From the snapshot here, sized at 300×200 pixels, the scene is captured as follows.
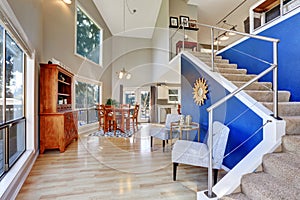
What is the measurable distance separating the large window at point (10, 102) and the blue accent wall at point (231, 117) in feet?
10.2

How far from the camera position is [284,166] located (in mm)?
1621

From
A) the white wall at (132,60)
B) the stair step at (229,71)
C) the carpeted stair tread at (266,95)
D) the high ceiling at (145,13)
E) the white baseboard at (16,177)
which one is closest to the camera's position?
the white baseboard at (16,177)

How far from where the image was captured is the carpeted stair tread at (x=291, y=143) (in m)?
1.80

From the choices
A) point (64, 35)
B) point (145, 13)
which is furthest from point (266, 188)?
point (145, 13)

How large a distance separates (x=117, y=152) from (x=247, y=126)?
2656 millimetres

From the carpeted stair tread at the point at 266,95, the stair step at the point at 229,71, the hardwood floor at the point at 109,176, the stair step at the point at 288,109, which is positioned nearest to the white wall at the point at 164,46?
the stair step at the point at 229,71

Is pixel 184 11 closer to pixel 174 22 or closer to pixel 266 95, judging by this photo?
pixel 174 22

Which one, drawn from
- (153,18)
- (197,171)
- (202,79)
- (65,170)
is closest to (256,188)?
(197,171)

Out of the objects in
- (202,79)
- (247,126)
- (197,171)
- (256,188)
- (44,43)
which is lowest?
(197,171)

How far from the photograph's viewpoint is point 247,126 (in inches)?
96.6

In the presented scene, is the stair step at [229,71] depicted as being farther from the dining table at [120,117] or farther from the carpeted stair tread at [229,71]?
the dining table at [120,117]

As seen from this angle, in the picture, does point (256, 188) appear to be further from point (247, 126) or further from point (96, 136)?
point (96, 136)

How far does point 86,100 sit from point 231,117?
5433 millimetres

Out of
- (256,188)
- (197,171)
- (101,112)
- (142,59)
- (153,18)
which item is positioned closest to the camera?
(256,188)
